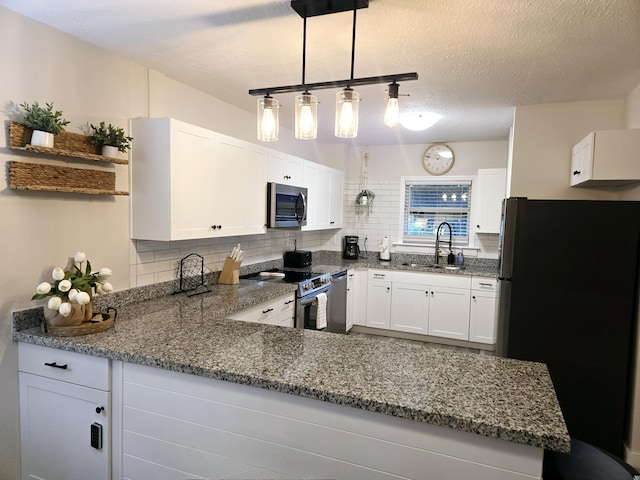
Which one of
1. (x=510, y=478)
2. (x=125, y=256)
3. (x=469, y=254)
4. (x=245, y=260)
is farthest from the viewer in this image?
(x=469, y=254)

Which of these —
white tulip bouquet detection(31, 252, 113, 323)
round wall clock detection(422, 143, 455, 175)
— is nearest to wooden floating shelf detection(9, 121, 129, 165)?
white tulip bouquet detection(31, 252, 113, 323)

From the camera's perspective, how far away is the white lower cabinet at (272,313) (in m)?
2.77

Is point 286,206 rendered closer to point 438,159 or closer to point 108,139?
point 108,139

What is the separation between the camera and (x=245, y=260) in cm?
390

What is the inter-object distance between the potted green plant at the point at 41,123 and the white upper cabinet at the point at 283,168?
1844mm

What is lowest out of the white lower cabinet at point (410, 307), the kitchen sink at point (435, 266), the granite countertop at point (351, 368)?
the white lower cabinet at point (410, 307)

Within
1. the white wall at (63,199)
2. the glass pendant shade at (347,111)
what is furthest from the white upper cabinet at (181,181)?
the glass pendant shade at (347,111)

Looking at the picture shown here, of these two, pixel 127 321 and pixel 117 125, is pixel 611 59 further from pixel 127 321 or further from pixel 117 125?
pixel 127 321

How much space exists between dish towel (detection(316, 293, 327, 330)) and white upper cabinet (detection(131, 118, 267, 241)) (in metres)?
1.15

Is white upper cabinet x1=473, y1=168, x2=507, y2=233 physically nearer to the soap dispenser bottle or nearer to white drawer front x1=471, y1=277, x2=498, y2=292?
the soap dispenser bottle

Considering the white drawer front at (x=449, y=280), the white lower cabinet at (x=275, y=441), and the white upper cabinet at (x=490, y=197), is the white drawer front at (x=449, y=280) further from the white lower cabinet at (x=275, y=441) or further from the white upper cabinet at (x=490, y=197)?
the white lower cabinet at (x=275, y=441)

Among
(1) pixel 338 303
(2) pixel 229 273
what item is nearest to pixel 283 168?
(2) pixel 229 273

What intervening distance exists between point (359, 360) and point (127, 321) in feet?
4.45

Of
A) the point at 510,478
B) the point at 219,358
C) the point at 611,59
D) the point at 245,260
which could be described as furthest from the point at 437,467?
the point at 245,260
